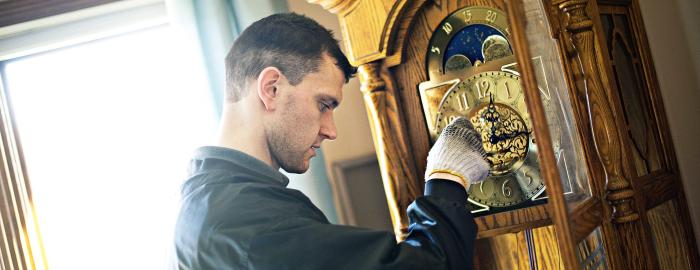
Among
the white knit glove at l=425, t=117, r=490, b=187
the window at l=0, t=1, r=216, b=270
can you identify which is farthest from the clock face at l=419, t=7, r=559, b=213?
the window at l=0, t=1, r=216, b=270

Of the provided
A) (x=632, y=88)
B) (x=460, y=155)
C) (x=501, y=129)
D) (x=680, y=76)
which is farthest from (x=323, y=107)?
(x=680, y=76)

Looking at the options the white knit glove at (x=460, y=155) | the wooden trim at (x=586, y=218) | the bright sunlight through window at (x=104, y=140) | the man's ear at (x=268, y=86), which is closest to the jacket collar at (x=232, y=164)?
the man's ear at (x=268, y=86)

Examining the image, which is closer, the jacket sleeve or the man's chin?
the jacket sleeve

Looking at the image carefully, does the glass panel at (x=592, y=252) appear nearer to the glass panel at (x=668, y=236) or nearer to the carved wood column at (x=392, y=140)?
the glass panel at (x=668, y=236)

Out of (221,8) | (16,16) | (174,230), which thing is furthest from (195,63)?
(174,230)

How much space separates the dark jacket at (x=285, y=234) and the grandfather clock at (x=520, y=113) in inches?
12.1

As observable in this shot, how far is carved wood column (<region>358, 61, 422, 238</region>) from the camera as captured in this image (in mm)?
1715

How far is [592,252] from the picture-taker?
1302 millimetres

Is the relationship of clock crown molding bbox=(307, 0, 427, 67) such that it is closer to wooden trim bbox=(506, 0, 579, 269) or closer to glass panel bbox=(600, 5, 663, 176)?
glass panel bbox=(600, 5, 663, 176)

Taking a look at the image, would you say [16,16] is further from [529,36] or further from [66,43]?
[529,36]

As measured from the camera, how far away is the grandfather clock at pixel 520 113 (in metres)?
1.47

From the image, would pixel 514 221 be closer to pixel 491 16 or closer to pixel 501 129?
pixel 501 129

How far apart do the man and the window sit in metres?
0.88

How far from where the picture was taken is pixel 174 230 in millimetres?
1309
